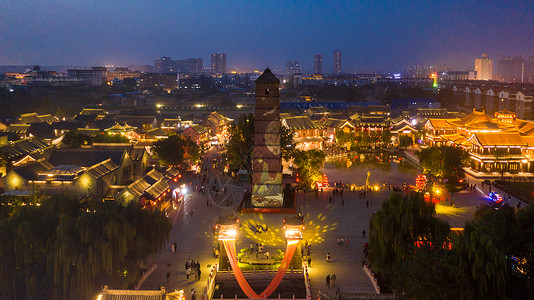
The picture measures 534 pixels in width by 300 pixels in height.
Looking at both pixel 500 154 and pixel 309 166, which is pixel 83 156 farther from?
pixel 500 154

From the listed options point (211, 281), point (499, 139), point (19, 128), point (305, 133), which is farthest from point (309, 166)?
point (19, 128)

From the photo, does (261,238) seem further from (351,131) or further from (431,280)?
(351,131)

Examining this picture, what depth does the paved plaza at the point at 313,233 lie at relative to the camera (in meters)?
14.4

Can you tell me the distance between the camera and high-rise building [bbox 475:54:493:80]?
150750mm

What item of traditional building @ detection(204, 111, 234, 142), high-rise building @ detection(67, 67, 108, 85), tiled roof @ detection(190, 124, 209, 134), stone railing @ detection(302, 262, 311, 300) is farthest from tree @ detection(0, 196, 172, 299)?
high-rise building @ detection(67, 67, 108, 85)

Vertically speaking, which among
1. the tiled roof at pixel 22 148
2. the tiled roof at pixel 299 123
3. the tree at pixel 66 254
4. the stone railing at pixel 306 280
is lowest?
the stone railing at pixel 306 280

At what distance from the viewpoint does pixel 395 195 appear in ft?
48.9

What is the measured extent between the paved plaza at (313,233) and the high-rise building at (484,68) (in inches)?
5601

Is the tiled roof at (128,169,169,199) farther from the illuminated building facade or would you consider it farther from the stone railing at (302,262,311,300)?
the illuminated building facade

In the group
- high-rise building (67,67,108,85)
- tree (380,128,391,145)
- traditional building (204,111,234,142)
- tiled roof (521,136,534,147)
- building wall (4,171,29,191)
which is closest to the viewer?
building wall (4,171,29,191)

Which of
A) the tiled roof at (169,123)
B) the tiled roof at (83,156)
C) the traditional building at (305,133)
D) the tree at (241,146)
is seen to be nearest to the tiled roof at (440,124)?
the traditional building at (305,133)

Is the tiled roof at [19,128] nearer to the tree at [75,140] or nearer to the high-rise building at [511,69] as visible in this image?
the tree at [75,140]

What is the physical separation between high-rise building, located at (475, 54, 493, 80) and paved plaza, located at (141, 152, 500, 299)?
142274 mm

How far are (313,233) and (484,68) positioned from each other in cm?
15436
